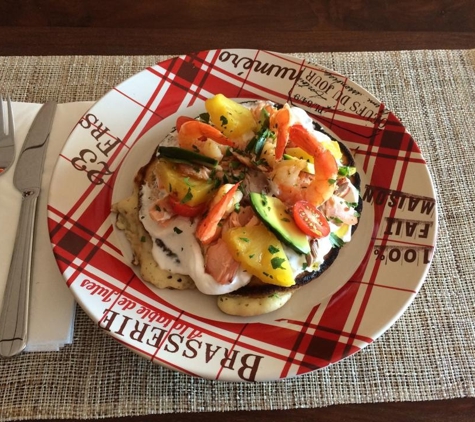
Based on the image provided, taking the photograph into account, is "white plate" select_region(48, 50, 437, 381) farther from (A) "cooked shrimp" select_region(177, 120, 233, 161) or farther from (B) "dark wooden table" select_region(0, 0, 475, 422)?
(B) "dark wooden table" select_region(0, 0, 475, 422)

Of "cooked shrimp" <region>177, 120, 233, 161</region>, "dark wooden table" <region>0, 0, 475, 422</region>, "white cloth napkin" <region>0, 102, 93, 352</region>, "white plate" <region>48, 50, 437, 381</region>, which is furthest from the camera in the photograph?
"dark wooden table" <region>0, 0, 475, 422</region>

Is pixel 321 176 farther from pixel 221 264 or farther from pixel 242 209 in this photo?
pixel 221 264

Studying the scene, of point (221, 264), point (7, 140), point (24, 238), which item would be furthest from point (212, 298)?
point (7, 140)

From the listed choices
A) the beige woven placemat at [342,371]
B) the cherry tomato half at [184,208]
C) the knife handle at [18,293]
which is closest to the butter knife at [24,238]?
the knife handle at [18,293]

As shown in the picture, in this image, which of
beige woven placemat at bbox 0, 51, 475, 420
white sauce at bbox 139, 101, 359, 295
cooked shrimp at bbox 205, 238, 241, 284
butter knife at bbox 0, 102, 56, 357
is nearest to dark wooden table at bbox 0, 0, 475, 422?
butter knife at bbox 0, 102, 56, 357

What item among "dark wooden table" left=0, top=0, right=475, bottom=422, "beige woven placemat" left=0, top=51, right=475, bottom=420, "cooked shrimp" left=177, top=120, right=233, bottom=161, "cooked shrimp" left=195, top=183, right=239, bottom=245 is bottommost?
"beige woven placemat" left=0, top=51, right=475, bottom=420

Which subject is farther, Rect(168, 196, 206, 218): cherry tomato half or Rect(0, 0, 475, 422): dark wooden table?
Rect(0, 0, 475, 422): dark wooden table
